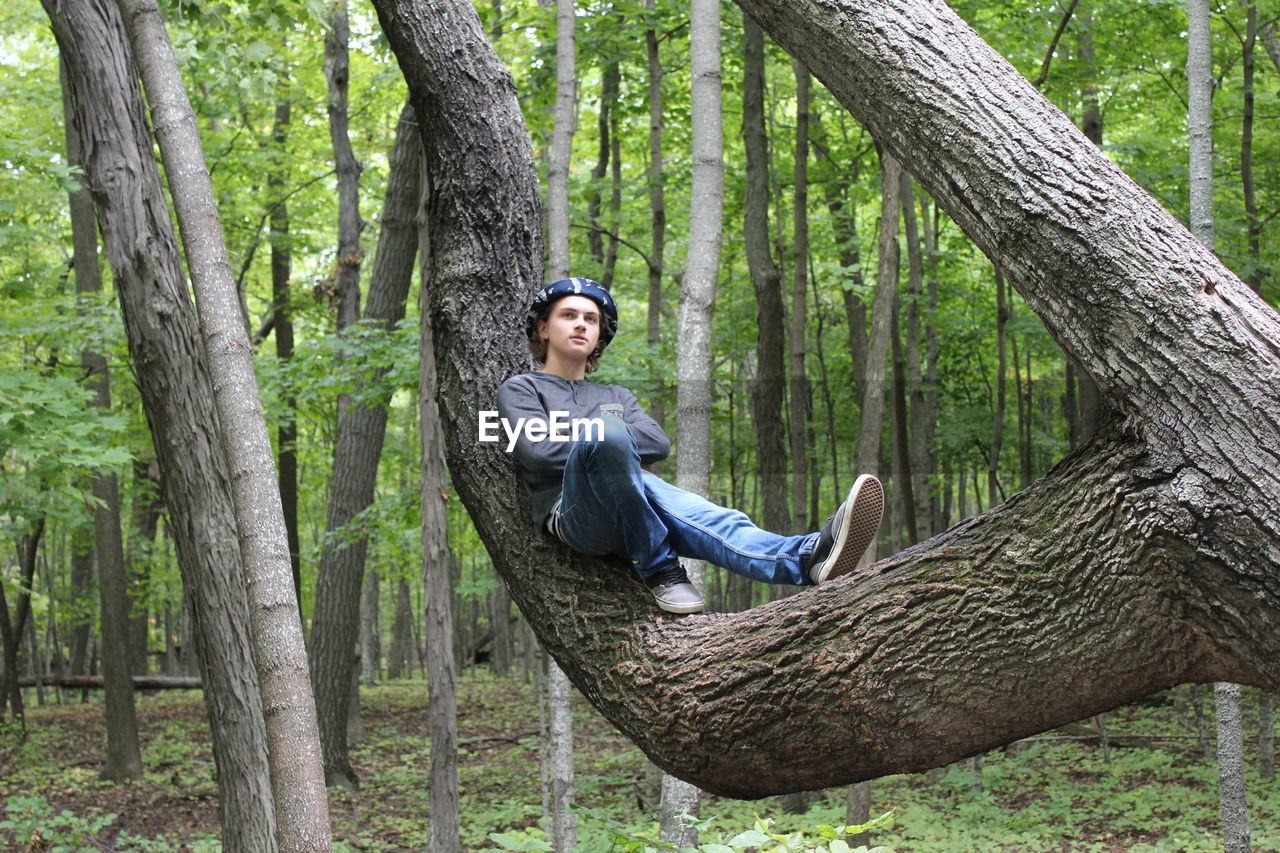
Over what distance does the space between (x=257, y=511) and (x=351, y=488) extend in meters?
5.81

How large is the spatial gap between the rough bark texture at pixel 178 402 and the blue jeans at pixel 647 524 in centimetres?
344

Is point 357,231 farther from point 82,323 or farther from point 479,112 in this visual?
Answer: point 479,112

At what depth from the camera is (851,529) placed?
7.47 ft

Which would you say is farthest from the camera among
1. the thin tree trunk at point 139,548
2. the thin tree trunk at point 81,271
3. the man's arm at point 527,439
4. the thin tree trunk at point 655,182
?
the thin tree trunk at point 139,548

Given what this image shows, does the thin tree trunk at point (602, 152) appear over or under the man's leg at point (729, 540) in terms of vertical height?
over

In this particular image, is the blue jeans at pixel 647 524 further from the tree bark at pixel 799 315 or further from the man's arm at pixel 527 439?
the tree bark at pixel 799 315

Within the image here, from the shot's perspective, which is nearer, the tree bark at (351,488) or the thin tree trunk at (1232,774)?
the thin tree trunk at (1232,774)

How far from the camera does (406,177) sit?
9.13 metres

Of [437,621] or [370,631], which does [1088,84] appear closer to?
[437,621]

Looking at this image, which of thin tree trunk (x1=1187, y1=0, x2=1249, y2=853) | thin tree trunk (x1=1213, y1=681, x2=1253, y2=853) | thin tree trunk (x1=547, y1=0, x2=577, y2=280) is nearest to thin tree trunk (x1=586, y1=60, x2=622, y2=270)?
thin tree trunk (x1=547, y1=0, x2=577, y2=280)

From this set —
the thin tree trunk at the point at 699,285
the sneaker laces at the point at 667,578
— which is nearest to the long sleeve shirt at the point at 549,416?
the sneaker laces at the point at 667,578

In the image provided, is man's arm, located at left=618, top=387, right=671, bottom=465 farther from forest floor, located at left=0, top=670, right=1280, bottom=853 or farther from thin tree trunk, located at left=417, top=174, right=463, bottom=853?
forest floor, located at left=0, top=670, right=1280, bottom=853

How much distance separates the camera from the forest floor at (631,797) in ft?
24.0

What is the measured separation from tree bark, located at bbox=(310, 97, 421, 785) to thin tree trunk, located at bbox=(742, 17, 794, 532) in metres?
3.10
